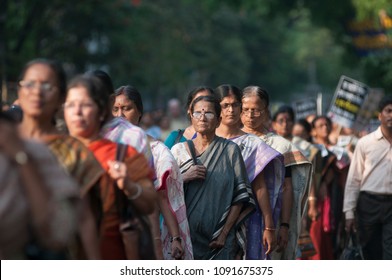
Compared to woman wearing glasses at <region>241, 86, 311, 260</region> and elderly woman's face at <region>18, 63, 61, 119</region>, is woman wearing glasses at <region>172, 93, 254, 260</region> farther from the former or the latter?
elderly woman's face at <region>18, 63, 61, 119</region>

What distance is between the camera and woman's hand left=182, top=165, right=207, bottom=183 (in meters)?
8.82

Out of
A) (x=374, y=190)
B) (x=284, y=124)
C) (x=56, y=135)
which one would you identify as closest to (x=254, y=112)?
(x=374, y=190)

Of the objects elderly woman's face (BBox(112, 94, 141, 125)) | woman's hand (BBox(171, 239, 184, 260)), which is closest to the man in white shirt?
Result: woman's hand (BBox(171, 239, 184, 260))

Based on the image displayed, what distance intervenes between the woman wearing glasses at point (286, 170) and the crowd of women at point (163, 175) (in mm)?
11

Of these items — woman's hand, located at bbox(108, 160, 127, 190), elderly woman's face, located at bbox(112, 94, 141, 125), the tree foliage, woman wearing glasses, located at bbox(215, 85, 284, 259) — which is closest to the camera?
woman's hand, located at bbox(108, 160, 127, 190)

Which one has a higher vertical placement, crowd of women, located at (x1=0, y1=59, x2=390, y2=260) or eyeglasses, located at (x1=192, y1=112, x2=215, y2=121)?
eyeglasses, located at (x1=192, y1=112, x2=215, y2=121)

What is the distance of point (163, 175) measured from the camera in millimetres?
8227

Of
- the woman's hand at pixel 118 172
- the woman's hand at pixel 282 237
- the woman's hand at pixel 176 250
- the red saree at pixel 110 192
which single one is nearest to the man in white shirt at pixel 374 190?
the woman's hand at pixel 282 237

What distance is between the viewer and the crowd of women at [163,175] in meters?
4.68

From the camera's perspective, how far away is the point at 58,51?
106 ft

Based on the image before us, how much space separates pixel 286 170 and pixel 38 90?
462 centimetres

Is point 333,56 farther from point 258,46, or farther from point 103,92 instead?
point 103,92

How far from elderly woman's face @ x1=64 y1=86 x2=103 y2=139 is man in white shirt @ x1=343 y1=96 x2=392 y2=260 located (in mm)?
5216

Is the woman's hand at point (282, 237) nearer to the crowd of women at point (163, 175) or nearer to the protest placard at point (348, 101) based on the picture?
the crowd of women at point (163, 175)
